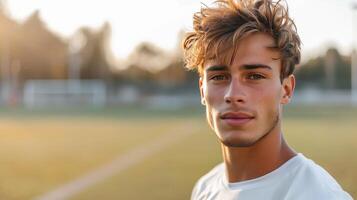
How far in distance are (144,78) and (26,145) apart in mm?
56263

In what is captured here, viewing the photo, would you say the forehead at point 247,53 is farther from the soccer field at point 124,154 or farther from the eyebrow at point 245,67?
the soccer field at point 124,154

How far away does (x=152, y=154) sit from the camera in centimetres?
1551

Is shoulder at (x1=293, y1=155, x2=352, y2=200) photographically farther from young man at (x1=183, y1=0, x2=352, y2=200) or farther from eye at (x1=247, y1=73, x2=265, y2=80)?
eye at (x1=247, y1=73, x2=265, y2=80)

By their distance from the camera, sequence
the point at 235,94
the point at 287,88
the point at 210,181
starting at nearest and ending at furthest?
the point at 235,94, the point at 287,88, the point at 210,181

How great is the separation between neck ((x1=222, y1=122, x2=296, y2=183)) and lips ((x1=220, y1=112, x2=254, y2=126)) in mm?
107

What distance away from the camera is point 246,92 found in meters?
2.03

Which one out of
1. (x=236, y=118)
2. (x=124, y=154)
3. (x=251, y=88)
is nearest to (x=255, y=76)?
(x=251, y=88)

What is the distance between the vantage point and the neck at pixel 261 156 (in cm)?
207

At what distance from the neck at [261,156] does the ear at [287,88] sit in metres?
0.11

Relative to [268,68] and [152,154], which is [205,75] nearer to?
[268,68]

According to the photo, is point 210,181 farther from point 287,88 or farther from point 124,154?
point 124,154

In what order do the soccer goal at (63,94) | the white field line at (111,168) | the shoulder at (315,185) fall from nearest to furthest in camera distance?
the shoulder at (315,185) < the white field line at (111,168) < the soccer goal at (63,94)

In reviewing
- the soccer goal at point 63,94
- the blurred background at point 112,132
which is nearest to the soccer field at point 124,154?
the blurred background at point 112,132

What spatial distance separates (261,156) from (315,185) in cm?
31
